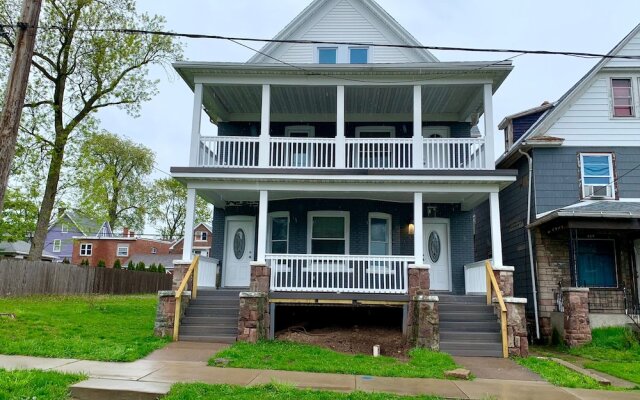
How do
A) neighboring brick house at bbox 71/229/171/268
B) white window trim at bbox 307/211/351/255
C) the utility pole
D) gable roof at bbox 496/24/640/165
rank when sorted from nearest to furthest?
the utility pole < white window trim at bbox 307/211/351/255 < gable roof at bbox 496/24/640/165 < neighboring brick house at bbox 71/229/171/268

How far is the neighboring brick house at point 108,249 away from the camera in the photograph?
4872cm

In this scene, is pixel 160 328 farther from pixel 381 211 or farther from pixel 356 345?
pixel 381 211

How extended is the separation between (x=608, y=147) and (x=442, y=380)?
9.76 metres

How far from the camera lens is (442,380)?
7.27 m

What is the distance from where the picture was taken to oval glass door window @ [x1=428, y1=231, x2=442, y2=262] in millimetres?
13609

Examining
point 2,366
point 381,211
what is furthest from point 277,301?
point 2,366

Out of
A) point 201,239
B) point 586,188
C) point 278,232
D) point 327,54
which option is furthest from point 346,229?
point 201,239

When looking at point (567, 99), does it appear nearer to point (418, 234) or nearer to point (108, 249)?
point (418, 234)

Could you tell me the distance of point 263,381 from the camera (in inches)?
264

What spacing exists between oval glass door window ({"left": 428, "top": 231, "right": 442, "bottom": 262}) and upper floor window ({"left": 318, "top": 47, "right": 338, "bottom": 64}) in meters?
5.78

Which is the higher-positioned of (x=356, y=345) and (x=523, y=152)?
(x=523, y=152)

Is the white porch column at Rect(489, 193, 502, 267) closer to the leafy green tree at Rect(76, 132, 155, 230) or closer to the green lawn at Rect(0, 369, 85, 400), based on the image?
the green lawn at Rect(0, 369, 85, 400)

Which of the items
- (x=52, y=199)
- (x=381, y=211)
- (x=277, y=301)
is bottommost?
(x=277, y=301)

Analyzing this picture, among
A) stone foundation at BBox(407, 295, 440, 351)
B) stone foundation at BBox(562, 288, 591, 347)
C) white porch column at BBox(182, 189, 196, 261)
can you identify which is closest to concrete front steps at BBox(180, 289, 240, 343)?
white porch column at BBox(182, 189, 196, 261)
